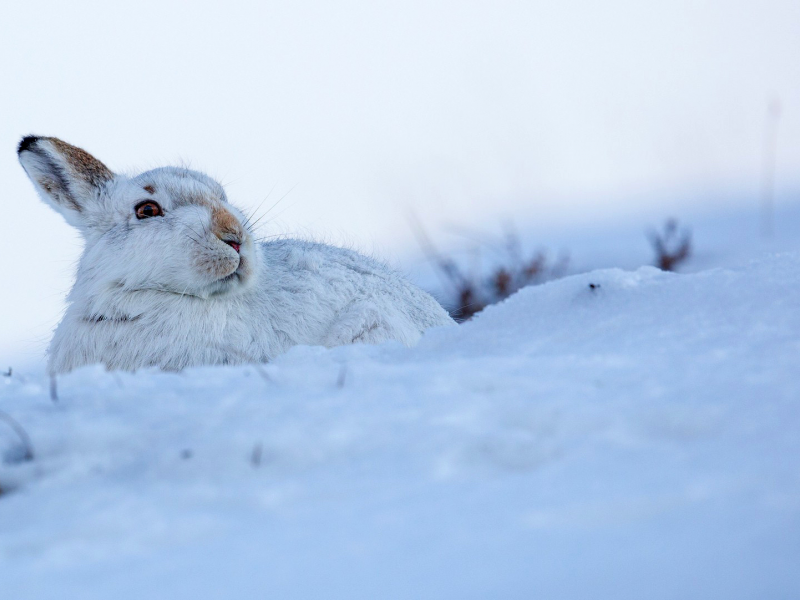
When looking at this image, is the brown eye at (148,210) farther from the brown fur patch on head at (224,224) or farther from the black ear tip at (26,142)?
the black ear tip at (26,142)

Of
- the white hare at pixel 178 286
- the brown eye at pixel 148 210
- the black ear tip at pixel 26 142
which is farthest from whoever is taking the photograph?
the black ear tip at pixel 26 142

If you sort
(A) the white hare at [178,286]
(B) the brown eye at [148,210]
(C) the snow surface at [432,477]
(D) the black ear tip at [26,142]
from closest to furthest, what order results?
(C) the snow surface at [432,477] < (A) the white hare at [178,286] < (B) the brown eye at [148,210] < (D) the black ear tip at [26,142]

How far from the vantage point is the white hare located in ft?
12.2

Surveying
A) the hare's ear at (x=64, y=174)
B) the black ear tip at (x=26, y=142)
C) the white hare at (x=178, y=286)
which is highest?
the black ear tip at (x=26, y=142)

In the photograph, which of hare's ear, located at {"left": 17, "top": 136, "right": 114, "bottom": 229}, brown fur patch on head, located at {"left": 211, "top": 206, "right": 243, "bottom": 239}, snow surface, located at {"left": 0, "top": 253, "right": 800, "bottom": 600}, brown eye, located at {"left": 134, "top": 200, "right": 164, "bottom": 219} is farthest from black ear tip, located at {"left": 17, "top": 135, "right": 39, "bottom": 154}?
snow surface, located at {"left": 0, "top": 253, "right": 800, "bottom": 600}

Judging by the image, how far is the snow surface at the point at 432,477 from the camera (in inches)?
Result: 51.8

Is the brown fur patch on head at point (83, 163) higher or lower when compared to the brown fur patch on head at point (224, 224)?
higher

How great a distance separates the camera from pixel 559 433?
1780 millimetres

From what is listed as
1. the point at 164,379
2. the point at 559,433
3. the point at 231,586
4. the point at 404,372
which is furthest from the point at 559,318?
the point at 231,586

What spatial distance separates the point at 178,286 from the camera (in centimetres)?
377

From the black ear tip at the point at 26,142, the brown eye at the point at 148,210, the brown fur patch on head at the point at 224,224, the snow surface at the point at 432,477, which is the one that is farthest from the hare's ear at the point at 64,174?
the snow surface at the point at 432,477

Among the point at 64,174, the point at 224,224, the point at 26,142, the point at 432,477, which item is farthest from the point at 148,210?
the point at 432,477

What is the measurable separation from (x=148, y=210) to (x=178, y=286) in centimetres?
50

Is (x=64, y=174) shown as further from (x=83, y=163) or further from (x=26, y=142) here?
(x=26, y=142)
